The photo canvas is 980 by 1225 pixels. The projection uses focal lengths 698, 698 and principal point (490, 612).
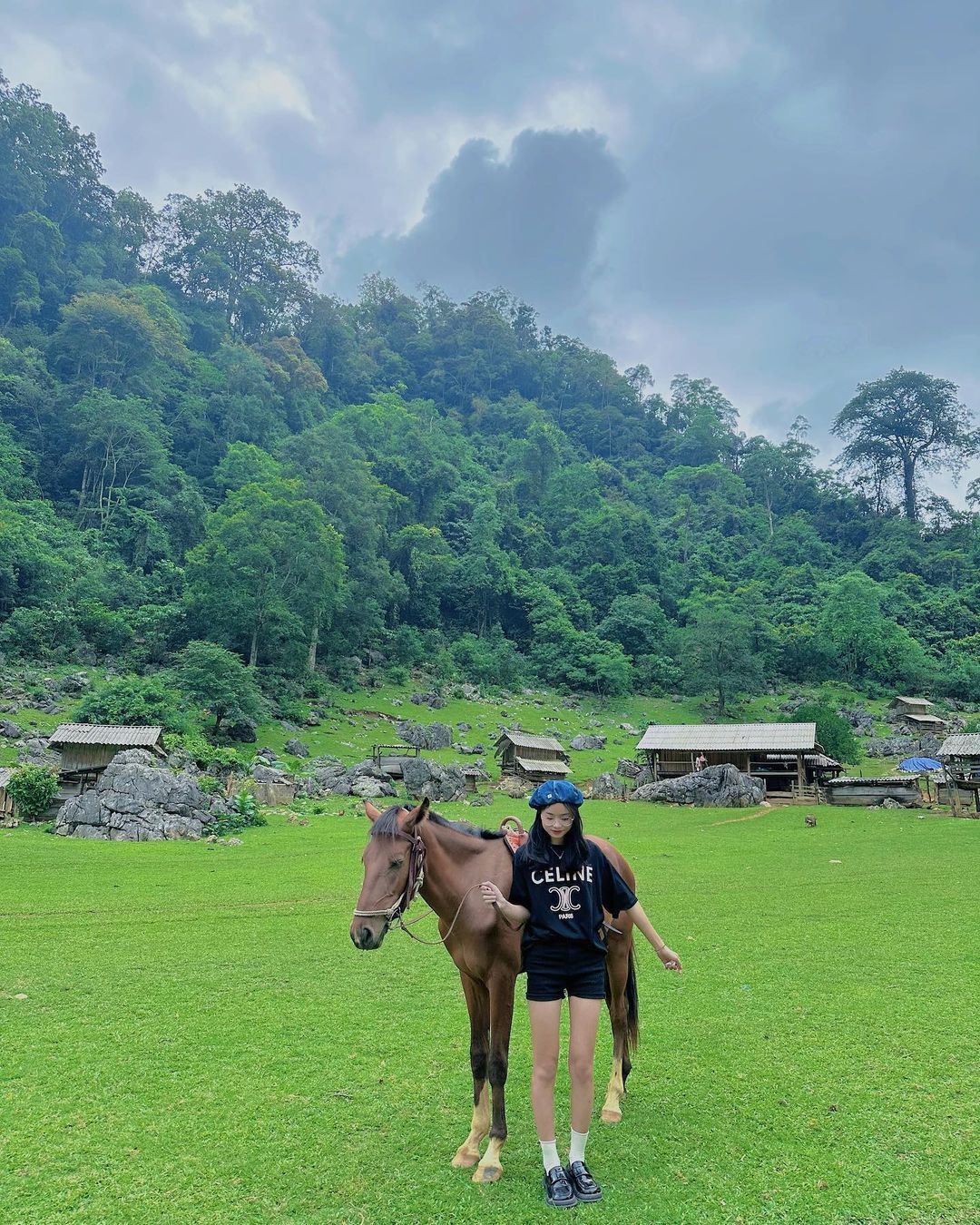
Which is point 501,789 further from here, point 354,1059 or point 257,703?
point 354,1059

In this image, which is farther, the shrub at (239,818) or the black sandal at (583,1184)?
the shrub at (239,818)

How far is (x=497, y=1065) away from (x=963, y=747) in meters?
34.7

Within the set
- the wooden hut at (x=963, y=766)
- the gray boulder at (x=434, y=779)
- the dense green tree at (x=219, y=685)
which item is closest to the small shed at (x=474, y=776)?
the gray boulder at (x=434, y=779)

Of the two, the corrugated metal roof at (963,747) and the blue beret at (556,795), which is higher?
the blue beret at (556,795)

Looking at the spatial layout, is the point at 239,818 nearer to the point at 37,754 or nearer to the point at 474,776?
the point at 37,754

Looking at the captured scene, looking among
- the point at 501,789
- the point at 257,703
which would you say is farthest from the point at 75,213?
the point at 501,789

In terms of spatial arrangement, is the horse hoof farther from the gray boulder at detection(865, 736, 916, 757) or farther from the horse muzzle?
the gray boulder at detection(865, 736, 916, 757)

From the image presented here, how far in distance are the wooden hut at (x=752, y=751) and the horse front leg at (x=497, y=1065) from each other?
36.5 metres

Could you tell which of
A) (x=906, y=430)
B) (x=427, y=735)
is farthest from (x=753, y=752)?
(x=906, y=430)

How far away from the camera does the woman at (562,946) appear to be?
3869mm

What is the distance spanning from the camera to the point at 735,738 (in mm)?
40156

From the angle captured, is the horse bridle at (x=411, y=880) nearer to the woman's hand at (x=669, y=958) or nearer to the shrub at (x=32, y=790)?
the woman's hand at (x=669, y=958)

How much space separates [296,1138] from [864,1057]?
14.7 ft

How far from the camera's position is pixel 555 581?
272 feet
